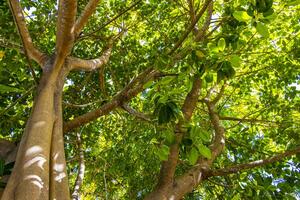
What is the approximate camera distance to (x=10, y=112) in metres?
3.97

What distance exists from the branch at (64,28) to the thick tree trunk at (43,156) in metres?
0.19

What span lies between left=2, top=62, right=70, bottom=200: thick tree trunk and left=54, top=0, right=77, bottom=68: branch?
192 millimetres

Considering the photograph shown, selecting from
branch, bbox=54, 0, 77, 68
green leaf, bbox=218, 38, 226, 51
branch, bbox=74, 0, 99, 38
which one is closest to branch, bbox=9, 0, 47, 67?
branch, bbox=54, 0, 77, 68

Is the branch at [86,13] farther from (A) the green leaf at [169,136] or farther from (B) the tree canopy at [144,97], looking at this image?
(A) the green leaf at [169,136]

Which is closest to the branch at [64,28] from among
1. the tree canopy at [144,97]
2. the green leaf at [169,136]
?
the tree canopy at [144,97]

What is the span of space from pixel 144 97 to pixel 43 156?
126 inches

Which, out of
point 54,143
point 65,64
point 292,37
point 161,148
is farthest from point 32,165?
point 292,37

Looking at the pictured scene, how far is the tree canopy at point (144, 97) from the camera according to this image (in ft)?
10.3

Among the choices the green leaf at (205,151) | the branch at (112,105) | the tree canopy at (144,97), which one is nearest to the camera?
the green leaf at (205,151)

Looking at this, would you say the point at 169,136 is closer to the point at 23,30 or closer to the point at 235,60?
the point at 235,60

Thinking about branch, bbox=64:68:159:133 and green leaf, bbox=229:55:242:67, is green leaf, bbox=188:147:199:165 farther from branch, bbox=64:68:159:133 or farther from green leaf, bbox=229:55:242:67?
branch, bbox=64:68:159:133

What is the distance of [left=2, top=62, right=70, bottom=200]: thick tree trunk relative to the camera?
71.2 inches

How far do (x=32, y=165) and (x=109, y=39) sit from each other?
3552mm

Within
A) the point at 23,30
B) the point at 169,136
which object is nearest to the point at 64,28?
the point at 23,30
